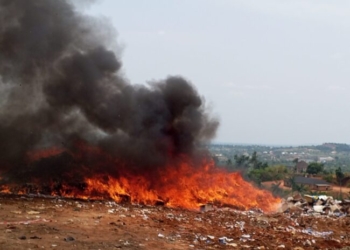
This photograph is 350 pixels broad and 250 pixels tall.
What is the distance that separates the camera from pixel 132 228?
10758mm

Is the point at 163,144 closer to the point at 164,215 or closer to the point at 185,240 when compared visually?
the point at 164,215

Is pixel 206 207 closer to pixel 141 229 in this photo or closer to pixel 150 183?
pixel 150 183

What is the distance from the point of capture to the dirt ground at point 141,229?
29.3 feet

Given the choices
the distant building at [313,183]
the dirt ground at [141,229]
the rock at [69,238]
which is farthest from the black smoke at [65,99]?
the distant building at [313,183]

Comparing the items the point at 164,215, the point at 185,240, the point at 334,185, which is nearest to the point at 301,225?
the point at 164,215

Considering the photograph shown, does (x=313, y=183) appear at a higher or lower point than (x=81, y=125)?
lower

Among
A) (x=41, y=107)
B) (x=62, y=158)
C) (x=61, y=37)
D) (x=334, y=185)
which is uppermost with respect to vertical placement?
(x=61, y=37)

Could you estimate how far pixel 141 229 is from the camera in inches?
424

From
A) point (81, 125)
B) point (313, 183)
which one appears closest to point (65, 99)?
point (81, 125)

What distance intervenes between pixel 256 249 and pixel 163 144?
10.0 meters

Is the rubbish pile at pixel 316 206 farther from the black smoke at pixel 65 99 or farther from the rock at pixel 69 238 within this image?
the rock at pixel 69 238

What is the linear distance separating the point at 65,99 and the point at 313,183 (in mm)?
46032

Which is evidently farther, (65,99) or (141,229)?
(65,99)

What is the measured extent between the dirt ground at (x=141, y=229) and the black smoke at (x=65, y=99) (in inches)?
175
